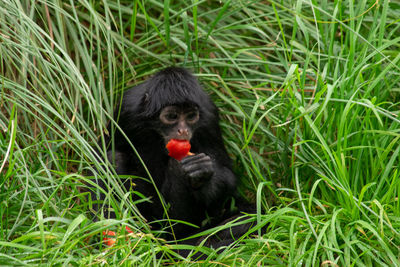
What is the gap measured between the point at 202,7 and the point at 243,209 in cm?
194

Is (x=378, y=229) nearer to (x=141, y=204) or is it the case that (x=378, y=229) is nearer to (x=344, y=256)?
(x=344, y=256)

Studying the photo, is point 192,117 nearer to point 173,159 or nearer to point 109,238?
point 173,159

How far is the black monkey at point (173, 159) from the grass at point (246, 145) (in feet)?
0.78

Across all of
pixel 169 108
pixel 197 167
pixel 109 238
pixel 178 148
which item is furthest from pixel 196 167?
pixel 109 238

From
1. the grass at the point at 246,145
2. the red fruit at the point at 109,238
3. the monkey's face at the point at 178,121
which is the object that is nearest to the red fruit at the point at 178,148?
the monkey's face at the point at 178,121

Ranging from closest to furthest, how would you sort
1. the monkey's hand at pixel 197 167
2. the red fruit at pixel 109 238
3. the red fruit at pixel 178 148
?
the red fruit at pixel 109 238 → the monkey's hand at pixel 197 167 → the red fruit at pixel 178 148

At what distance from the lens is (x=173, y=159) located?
4.31 m

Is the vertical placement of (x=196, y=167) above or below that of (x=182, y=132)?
below

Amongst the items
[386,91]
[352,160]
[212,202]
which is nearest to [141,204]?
[212,202]

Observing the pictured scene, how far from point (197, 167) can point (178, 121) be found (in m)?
0.36

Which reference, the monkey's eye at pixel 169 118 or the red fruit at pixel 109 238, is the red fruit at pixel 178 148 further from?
the red fruit at pixel 109 238

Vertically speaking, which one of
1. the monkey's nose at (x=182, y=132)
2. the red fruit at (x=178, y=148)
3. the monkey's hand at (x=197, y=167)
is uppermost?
the monkey's nose at (x=182, y=132)

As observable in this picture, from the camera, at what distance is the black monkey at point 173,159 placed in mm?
4148

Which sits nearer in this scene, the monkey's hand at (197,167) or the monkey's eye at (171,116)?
the monkey's hand at (197,167)
